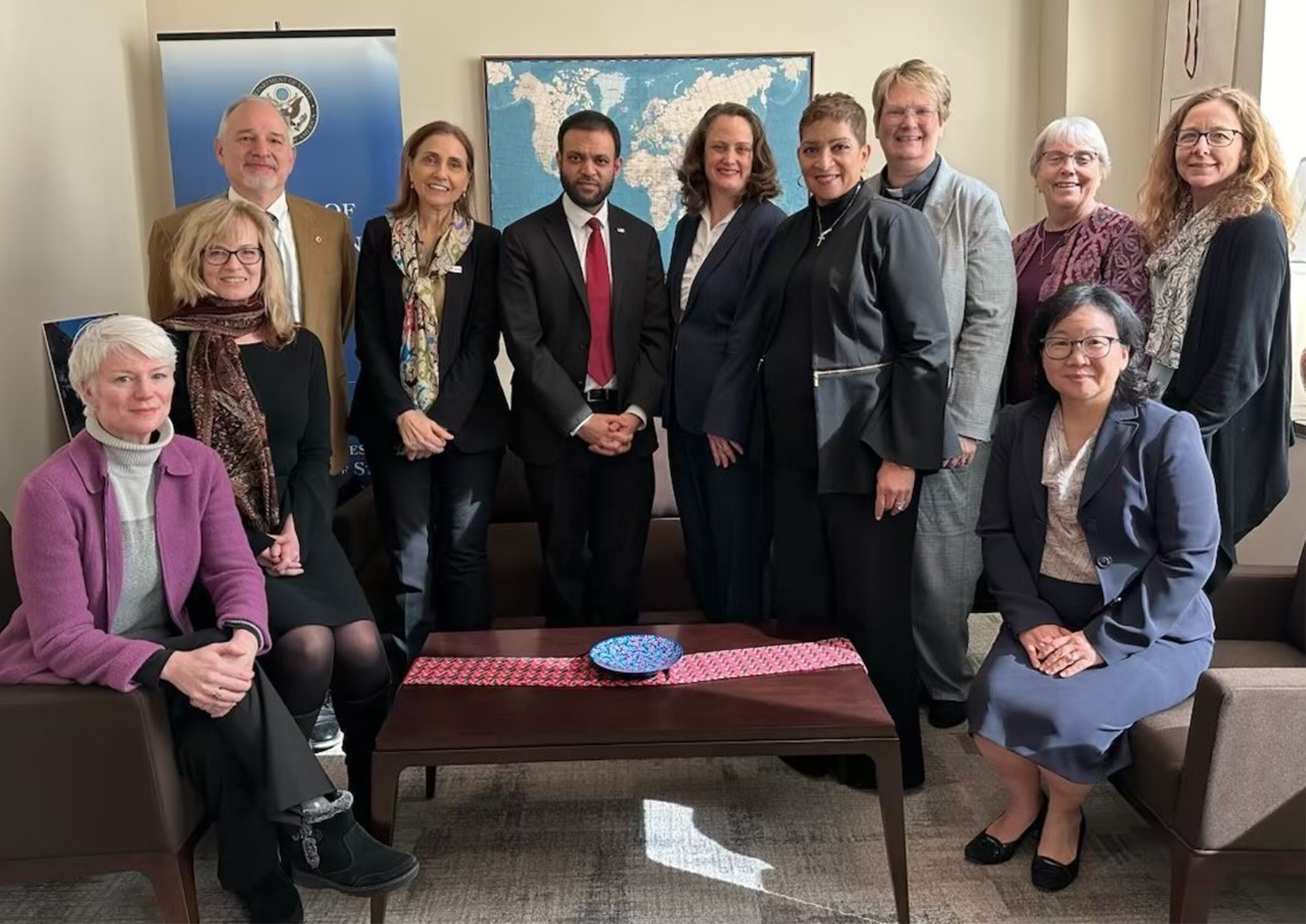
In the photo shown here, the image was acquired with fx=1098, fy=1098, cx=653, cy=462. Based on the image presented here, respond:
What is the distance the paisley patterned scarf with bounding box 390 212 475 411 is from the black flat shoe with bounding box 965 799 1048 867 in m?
1.66

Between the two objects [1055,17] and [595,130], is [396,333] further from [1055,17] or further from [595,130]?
[1055,17]

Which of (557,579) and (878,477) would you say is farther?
(557,579)

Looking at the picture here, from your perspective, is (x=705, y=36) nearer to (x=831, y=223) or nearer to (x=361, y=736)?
(x=831, y=223)

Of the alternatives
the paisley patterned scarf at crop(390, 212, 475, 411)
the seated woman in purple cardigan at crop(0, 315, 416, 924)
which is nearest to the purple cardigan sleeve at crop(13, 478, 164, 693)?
the seated woman in purple cardigan at crop(0, 315, 416, 924)

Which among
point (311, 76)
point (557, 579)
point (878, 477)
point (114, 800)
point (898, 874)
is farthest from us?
point (311, 76)

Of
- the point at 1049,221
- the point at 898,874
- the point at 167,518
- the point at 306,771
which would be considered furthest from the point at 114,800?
the point at 1049,221

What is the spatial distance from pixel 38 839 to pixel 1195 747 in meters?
2.06

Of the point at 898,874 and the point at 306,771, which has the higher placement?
the point at 306,771

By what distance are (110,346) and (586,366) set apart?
45.7 inches

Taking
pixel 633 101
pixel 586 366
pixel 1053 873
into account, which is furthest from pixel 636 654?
pixel 633 101

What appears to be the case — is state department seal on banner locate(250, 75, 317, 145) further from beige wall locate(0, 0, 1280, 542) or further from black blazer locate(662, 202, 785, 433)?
black blazer locate(662, 202, 785, 433)

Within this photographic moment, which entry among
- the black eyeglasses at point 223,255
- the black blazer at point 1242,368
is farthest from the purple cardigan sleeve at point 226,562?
Result: the black blazer at point 1242,368

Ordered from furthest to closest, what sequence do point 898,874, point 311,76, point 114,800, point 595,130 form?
point 311,76 → point 595,130 → point 898,874 → point 114,800

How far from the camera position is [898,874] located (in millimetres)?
2092
